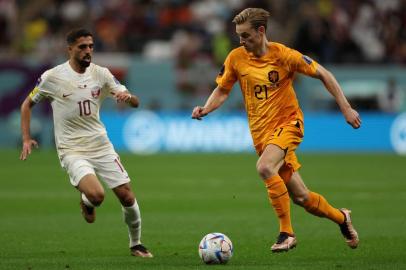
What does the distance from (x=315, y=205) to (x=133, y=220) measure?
6.50ft

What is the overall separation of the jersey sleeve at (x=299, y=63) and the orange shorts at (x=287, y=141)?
567 mm

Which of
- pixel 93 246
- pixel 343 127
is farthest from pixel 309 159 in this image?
pixel 93 246

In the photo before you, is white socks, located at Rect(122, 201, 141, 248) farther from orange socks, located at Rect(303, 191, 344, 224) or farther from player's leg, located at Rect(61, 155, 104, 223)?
orange socks, located at Rect(303, 191, 344, 224)

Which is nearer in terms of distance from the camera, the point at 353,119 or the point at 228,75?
the point at 353,119

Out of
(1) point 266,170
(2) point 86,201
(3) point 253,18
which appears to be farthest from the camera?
(2) point 86,201

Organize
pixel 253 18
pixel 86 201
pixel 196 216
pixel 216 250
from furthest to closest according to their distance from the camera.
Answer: pixel 196 216
pixel 86 201
pixel 253 18
pixel 216 250

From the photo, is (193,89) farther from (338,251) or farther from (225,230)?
(338,251)

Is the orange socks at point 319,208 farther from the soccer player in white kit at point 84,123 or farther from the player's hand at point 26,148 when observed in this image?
the player's hand at point 26,148

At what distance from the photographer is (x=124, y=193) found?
1048 cm

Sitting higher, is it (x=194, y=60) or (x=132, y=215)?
(x=194, y=60)

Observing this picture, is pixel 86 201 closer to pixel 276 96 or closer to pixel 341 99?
pixel 276 96

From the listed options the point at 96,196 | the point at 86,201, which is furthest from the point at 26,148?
the point at 86,201

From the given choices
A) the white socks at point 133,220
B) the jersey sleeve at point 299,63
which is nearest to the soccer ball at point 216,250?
the white socks at point 133,220

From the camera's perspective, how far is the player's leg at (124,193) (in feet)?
34.5
